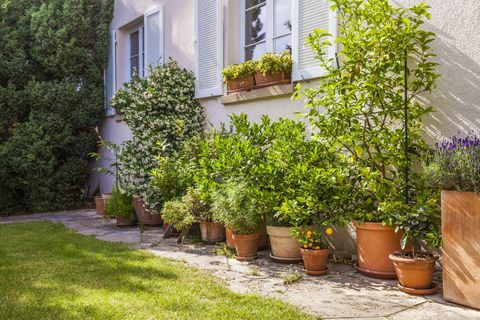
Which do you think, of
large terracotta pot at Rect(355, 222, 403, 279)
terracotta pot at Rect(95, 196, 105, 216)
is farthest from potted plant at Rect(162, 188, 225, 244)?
terracotta pot at Rect(95, 196, 105, 216)

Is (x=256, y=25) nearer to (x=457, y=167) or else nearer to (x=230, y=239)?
(x=230, y=239)

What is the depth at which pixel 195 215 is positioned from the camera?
4918mm

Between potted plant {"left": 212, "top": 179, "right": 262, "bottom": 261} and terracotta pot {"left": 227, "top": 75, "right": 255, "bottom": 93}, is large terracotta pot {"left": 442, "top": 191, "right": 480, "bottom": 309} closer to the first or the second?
potted plant {"left": 212, "top": 179, "right": 262, "bottom": 261}

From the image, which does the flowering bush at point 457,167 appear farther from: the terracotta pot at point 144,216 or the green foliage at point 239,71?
the terracotta pot at point 144,216

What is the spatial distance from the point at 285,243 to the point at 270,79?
71.6 inches

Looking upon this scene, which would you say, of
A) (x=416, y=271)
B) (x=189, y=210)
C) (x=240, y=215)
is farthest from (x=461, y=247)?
(x=189, y=210)

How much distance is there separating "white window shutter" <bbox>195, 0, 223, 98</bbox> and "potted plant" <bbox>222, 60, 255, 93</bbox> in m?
0.26

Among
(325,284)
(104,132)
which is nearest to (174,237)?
(325,284)

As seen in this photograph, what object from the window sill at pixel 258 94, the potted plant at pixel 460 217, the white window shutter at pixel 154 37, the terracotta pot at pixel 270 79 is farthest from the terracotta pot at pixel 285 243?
the white window shutter at pixel 154 37

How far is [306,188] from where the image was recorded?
12.3 feet

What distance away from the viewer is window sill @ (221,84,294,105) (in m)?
4.80

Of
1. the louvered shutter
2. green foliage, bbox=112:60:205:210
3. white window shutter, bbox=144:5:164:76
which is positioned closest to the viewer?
green foliage, bbox=112:60:205:210

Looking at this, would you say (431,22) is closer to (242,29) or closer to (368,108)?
(368,108)

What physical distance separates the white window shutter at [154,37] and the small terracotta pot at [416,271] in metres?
5.11
